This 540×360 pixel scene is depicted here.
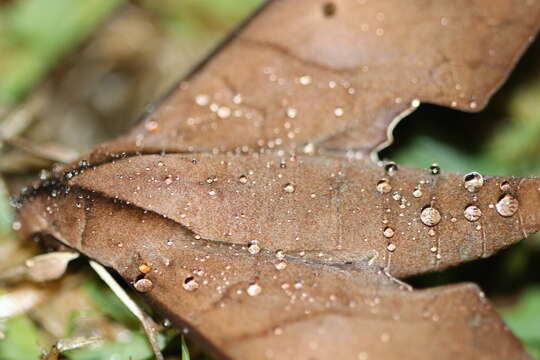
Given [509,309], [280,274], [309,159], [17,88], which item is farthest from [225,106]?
[509,309]

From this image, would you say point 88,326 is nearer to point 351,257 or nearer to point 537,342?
point 351,257

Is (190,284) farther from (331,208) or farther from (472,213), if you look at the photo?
(472,213)

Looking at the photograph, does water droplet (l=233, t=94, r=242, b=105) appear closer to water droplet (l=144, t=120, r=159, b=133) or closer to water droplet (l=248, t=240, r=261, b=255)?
water droplet (l=144, t=120, r=159, b=133)

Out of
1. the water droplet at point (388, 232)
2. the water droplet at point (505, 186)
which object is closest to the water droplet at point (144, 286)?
the water droplet at point (388, 232)

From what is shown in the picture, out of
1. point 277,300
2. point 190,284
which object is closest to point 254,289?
point 277,300

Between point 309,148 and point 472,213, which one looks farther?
point 309,148

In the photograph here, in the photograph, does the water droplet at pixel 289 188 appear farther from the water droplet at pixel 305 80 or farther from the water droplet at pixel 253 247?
the water droplet at pixel 305 80

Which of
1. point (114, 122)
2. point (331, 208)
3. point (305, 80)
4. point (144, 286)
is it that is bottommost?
point (114, 122)
